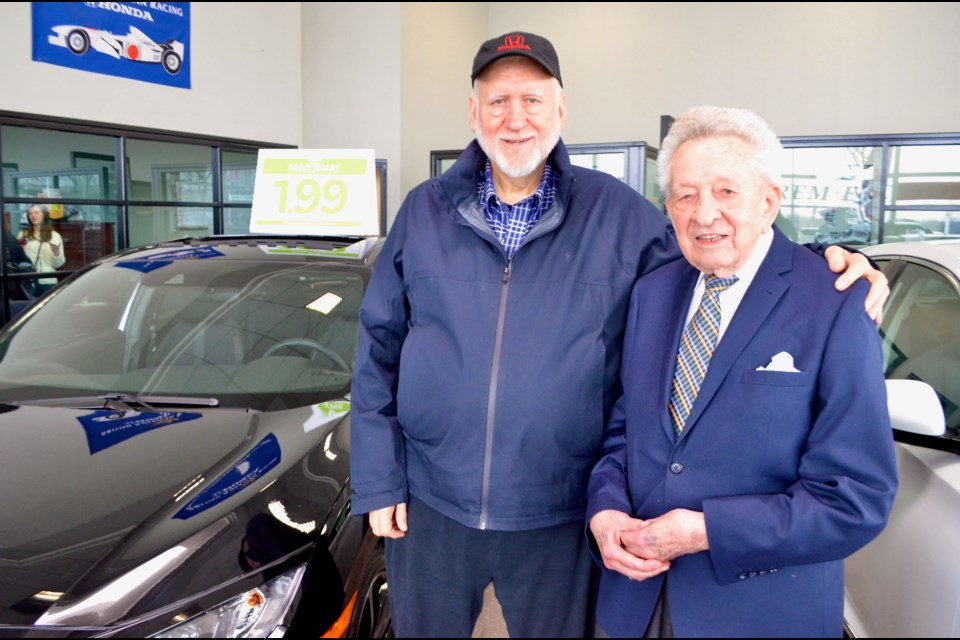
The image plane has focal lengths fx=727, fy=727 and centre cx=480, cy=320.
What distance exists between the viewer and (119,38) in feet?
26.3

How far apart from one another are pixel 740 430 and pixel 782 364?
13cm

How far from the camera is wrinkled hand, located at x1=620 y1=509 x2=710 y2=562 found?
1218 millimetres

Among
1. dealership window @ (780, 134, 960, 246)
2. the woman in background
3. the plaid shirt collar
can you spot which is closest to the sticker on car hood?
the plaid shirt collar

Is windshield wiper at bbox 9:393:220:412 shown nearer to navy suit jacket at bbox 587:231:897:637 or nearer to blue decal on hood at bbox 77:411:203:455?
blue decal on hood at bbox 77:411:203:455

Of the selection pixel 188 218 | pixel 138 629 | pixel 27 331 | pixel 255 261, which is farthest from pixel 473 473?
pixel 188 218

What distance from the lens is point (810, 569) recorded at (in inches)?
48.1

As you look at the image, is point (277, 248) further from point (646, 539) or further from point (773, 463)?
point (773, 463)

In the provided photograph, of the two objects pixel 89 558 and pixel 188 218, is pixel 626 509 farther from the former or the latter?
pixel 188 218

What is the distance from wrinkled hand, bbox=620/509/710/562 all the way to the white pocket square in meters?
0.27

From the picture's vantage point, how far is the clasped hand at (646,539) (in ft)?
A: 4.01

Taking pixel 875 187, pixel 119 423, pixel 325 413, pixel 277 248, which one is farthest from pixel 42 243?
pixel 875 187

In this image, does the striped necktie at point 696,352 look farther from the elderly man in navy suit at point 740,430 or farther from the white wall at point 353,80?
the white wall at point 353,80

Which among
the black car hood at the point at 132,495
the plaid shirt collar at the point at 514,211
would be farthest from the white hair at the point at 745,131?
the black car hood at the point at 132,495

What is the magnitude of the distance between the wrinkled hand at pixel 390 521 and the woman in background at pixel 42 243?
729 centimetres
